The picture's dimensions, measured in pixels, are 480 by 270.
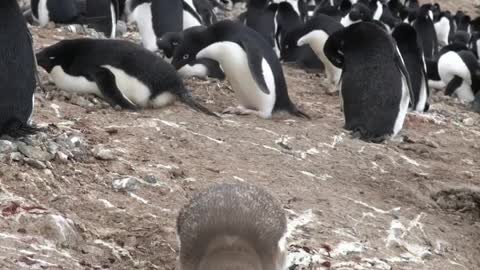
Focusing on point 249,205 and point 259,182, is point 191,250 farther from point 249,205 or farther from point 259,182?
point 259,182

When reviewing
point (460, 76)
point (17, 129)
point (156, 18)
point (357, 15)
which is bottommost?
point (460, 76)

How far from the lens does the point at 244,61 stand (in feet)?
22.3

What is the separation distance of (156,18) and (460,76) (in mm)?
3865

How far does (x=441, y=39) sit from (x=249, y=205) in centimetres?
1428

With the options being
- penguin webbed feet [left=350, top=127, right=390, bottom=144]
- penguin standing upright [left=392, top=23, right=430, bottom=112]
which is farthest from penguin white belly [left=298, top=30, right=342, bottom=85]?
penguin webbed feet [left=350, top=127, right=390, bottom=144]

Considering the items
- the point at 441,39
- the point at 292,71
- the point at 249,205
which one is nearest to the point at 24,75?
the point at 249,205

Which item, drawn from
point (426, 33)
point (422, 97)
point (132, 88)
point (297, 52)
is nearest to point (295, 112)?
point (132, 88)

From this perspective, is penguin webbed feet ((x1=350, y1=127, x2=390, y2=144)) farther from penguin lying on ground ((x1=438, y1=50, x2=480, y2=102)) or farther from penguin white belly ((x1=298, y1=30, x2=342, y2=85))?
penguin lying on ground ((x1=438, y1=50, x2=480, y2=102))

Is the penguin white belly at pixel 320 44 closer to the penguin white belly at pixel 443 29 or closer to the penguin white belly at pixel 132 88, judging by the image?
the penguin white belly at pixel 132 88

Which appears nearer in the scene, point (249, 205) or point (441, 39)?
point (249, 205)

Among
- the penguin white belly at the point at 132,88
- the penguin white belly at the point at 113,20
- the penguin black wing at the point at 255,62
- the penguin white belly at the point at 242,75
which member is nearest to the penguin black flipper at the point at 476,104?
the penguin white belly at the point at 242,75

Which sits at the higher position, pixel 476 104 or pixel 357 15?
pixel 357 15

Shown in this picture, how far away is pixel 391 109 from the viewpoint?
702cm

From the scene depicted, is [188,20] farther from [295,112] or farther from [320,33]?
[295,112]
